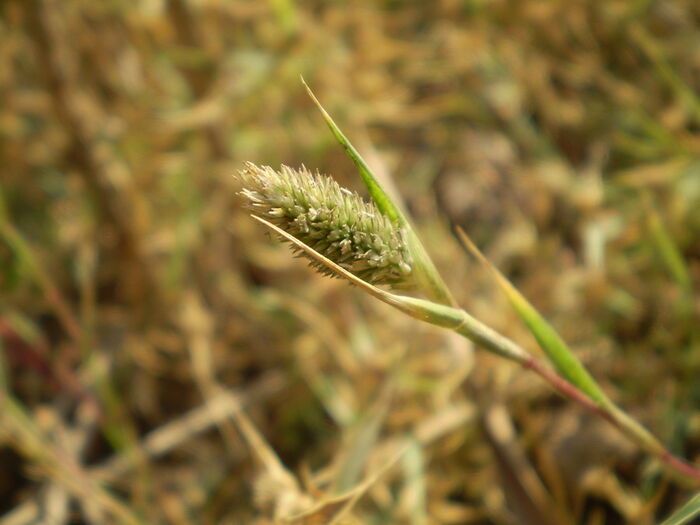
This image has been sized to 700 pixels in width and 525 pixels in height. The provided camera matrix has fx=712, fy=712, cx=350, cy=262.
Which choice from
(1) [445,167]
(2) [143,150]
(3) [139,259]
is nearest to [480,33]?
(1) [445,167]

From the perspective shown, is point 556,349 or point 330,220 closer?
point 330,220

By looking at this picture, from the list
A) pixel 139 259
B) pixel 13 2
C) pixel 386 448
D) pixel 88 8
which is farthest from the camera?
pixel 88 8

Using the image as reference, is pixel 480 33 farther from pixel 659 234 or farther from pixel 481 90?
pixel 659 234

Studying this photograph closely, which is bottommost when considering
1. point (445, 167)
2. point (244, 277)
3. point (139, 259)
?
point (445, 167)

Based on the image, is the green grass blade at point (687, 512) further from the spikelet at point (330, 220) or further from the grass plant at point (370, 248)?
the spikelet at point (330, 220)

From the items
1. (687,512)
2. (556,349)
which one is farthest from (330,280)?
(687,512)

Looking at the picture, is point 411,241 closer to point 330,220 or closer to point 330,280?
point 330,220

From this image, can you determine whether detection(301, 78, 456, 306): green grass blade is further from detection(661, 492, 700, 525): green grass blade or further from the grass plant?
detection(661, 492, 700, 525): green grass blade
